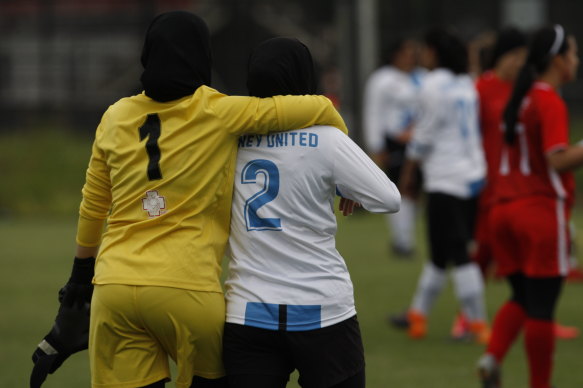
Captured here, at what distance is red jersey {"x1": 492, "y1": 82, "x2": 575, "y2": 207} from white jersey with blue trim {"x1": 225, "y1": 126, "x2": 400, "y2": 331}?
1914 millimetres

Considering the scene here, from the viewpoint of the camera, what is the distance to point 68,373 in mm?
7535

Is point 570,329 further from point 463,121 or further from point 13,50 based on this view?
point 13,50

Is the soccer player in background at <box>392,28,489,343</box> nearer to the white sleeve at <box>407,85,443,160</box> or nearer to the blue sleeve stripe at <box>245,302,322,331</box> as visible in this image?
the white sleeve at <box>407,85,443,160</box>

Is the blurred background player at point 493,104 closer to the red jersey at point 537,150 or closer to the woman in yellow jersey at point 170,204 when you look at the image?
the red jersey at point 537,150

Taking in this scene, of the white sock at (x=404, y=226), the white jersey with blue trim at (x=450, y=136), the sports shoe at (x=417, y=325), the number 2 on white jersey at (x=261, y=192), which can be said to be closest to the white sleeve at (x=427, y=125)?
the white jersey with blue trim at (x=450, y=136)

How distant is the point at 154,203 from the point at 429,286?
480 cm

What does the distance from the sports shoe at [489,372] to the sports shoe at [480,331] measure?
189cm

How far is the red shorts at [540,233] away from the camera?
602 cm

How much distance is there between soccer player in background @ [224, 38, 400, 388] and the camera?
4.11 m

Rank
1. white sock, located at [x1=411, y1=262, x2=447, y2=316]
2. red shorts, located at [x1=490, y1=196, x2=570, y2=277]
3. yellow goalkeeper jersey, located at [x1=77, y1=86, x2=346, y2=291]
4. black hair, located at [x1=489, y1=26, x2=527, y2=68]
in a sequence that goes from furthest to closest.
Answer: white sock, located at [x1=411, y1=262, x2=447, y2=316]
black hair, located at [x1=489, y1=26, x2=527, y2=68]
red shorts, located at [x1=490, y1=196, x2=570, y2=277]
yellow goalkeeper jersey, located at [x1=77, y1=86, x2=346, y2=291]

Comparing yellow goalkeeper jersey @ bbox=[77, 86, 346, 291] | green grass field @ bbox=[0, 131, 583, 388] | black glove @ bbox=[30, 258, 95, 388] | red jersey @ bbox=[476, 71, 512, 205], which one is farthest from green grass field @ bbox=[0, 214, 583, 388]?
yellow goalkeeper jersey @ bbox=[77, 86, 346, 291]

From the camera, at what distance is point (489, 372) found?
257 inches

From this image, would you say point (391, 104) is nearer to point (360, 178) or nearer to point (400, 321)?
point (400, 321)

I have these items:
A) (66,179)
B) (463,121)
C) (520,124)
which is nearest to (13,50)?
(66,179)
